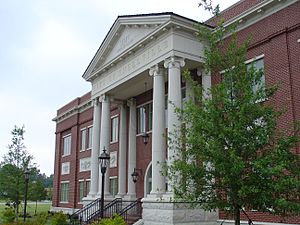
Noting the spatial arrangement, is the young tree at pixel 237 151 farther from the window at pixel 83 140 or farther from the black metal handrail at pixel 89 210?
the window at pixel 83 140

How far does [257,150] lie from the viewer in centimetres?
962

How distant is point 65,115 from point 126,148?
13.7m

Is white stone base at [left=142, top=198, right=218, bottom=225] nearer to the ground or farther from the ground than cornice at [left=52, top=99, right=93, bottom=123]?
nearer to the ground

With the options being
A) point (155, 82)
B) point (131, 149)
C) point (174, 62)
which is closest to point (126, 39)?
point (155, 82)

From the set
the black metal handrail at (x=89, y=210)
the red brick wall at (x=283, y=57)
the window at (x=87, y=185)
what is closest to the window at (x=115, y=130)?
the window at (x=87, y=185)

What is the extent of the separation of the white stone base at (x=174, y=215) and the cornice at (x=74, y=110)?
15573mm

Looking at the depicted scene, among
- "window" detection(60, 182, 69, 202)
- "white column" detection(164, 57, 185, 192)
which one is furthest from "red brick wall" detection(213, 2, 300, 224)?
"window" detection(60, 182, 69, 202)

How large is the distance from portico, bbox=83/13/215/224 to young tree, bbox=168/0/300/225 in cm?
246

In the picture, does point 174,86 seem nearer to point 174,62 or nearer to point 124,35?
point 174,62

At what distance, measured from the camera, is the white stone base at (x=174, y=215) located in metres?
15.3

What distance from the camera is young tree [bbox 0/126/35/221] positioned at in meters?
33.1

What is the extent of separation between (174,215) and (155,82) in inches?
238

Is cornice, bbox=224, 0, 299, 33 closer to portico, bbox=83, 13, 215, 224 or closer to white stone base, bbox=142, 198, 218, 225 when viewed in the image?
portico, bbox=83, 13, 215, 224

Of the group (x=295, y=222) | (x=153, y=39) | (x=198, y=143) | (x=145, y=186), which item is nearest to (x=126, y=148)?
(x=145, y=186)
